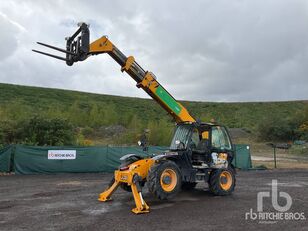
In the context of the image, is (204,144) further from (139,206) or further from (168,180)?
(139,206)

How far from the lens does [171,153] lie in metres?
13.0

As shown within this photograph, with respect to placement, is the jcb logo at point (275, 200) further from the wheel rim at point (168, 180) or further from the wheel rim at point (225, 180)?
the wheel rim at point (168, 180)

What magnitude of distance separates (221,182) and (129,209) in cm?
406

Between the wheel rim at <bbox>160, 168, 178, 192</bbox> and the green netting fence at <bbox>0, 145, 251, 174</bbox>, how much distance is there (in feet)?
28.5

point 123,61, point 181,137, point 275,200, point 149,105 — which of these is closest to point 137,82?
point 123,61

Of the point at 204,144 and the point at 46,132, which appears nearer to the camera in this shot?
the point at 204,144

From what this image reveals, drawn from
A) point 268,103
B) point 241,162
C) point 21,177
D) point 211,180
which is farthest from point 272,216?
point 268,103

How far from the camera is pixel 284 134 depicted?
6097cm

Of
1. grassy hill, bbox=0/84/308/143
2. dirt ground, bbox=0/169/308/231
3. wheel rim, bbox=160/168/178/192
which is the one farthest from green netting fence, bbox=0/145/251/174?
grassy hill, bbox=0/84/308/143

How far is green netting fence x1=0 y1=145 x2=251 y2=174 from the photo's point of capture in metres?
22.3

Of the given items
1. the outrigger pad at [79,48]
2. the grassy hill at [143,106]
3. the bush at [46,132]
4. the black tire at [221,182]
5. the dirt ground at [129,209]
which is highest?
the grassy hill at [143,106]

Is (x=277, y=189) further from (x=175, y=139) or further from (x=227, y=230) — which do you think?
(x=227, y=230)

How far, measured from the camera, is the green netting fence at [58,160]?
878 inches

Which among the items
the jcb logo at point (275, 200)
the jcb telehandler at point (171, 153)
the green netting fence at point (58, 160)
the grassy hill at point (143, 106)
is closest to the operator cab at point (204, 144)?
the jcb telehandler at point (171, 153)
